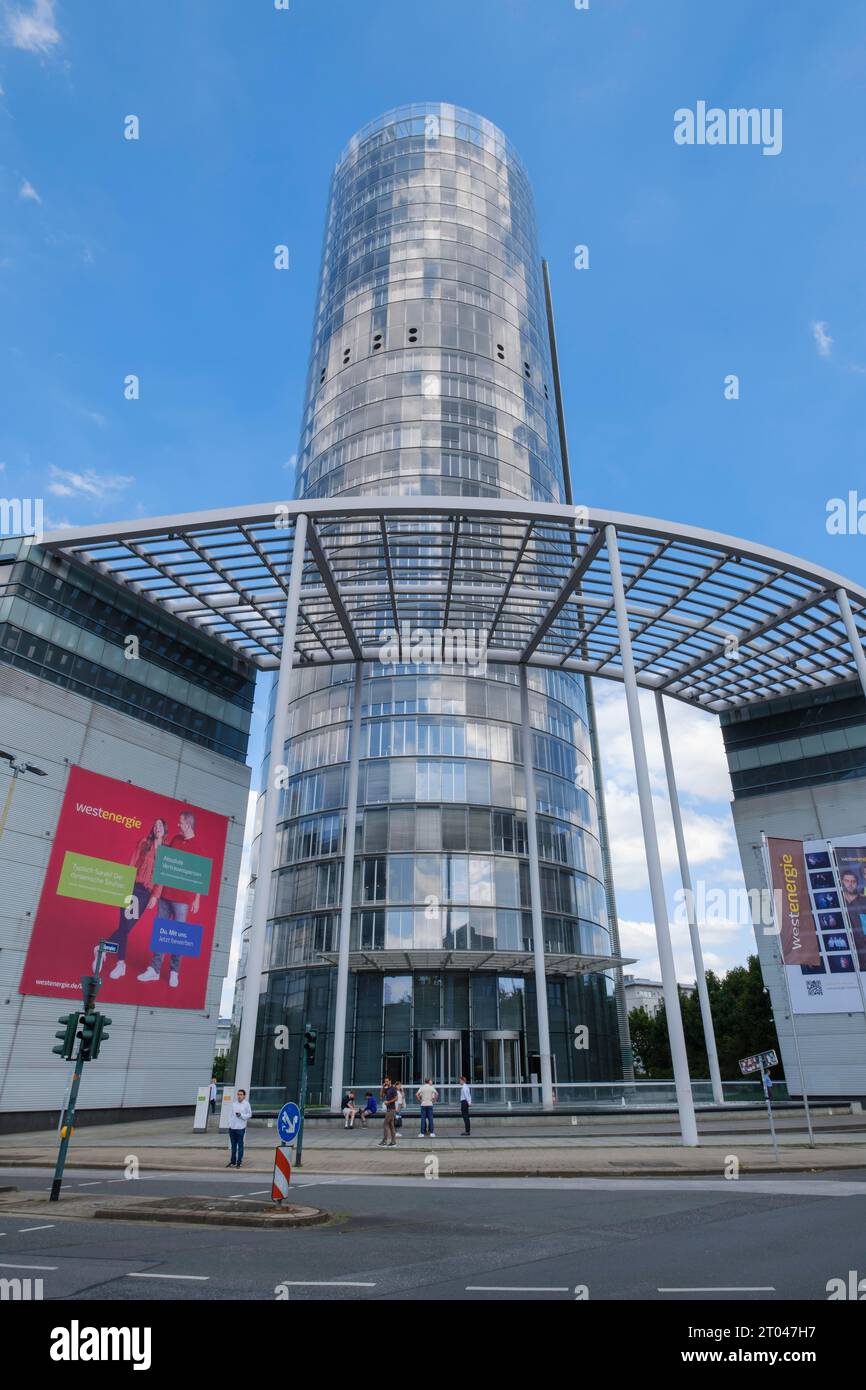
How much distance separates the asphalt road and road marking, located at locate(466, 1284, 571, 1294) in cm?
5

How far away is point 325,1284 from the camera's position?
698 cm

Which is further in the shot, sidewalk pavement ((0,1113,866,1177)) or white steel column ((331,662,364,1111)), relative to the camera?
white steel column ((331,662,364,1111))

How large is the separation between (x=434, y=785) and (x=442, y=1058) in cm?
1412

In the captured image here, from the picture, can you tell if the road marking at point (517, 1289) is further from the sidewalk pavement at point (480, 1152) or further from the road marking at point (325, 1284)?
the sidewalk pavement at point (480, 1152)

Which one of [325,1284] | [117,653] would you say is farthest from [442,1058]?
[325,1284]

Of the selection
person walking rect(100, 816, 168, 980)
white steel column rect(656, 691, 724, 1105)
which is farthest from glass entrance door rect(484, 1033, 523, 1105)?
person walking rect(100, 816, 168, 980)

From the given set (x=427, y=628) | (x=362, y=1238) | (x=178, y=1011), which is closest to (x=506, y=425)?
(x=427, y=628)

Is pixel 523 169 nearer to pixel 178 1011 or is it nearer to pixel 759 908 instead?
pixel 759 908

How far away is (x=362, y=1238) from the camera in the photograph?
9.33 m

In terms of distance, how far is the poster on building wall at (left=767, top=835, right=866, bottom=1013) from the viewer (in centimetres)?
2950

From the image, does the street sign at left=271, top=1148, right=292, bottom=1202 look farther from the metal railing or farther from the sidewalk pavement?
the metal railing

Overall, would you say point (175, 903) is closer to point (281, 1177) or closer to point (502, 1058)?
point (502, 1058)
